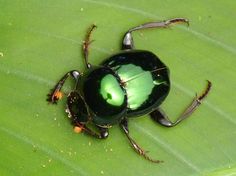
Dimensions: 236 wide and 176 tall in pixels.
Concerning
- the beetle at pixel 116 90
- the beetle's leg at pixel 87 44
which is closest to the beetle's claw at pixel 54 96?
the beetle at pixel 116 90

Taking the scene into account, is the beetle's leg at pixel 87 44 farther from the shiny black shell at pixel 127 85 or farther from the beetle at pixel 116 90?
the shiny black shell at pixel 127 85

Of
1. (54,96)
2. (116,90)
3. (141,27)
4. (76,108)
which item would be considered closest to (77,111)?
(76,108)

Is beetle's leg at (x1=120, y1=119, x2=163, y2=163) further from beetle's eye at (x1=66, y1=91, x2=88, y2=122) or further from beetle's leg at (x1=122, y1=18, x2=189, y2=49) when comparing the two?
beetle's leg at (x1=122, y1=18, x2=189, y2=49)

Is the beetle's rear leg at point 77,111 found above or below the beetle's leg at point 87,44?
below

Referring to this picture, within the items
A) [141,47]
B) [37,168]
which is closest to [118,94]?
[141,47]

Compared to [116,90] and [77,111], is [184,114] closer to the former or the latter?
[116,90]

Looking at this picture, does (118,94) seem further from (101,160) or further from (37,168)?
(37,168)

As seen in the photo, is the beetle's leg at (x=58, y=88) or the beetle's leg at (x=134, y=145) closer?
the beetle's leg at (x=58, y=88)
